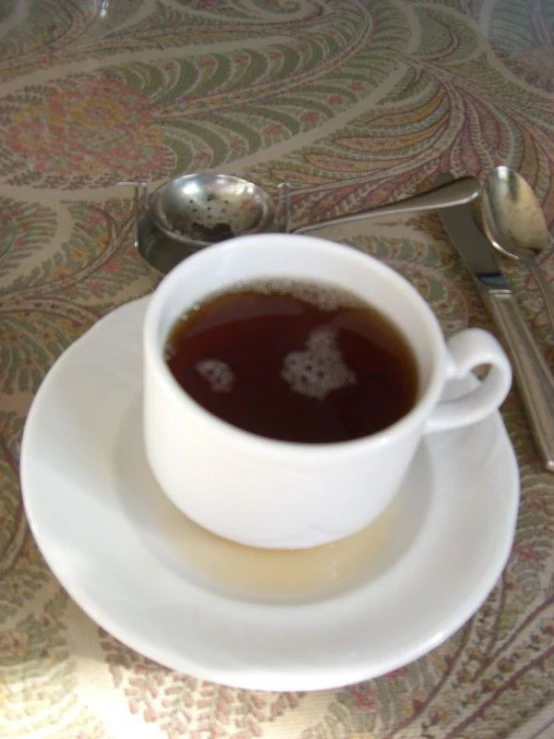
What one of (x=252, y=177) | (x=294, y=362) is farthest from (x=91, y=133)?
(x=294, y=362)

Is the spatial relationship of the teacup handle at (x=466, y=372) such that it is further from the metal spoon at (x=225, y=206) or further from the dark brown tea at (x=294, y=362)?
the metal spoon at (x=225, y=206)

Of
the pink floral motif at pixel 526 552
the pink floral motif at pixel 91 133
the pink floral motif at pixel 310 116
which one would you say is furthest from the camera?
the pink floral motif at pixel 310 116

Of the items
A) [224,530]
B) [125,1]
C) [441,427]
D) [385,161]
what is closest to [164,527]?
[224,530]

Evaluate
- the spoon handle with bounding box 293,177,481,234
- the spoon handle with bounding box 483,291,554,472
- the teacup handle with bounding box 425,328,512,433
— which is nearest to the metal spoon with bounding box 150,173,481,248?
the spoon handle with bounding box 293,177,481,234

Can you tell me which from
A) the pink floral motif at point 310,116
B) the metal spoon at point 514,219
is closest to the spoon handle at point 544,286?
the metal spoon at point 514,219

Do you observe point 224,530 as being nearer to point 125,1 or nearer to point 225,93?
point 225,93
